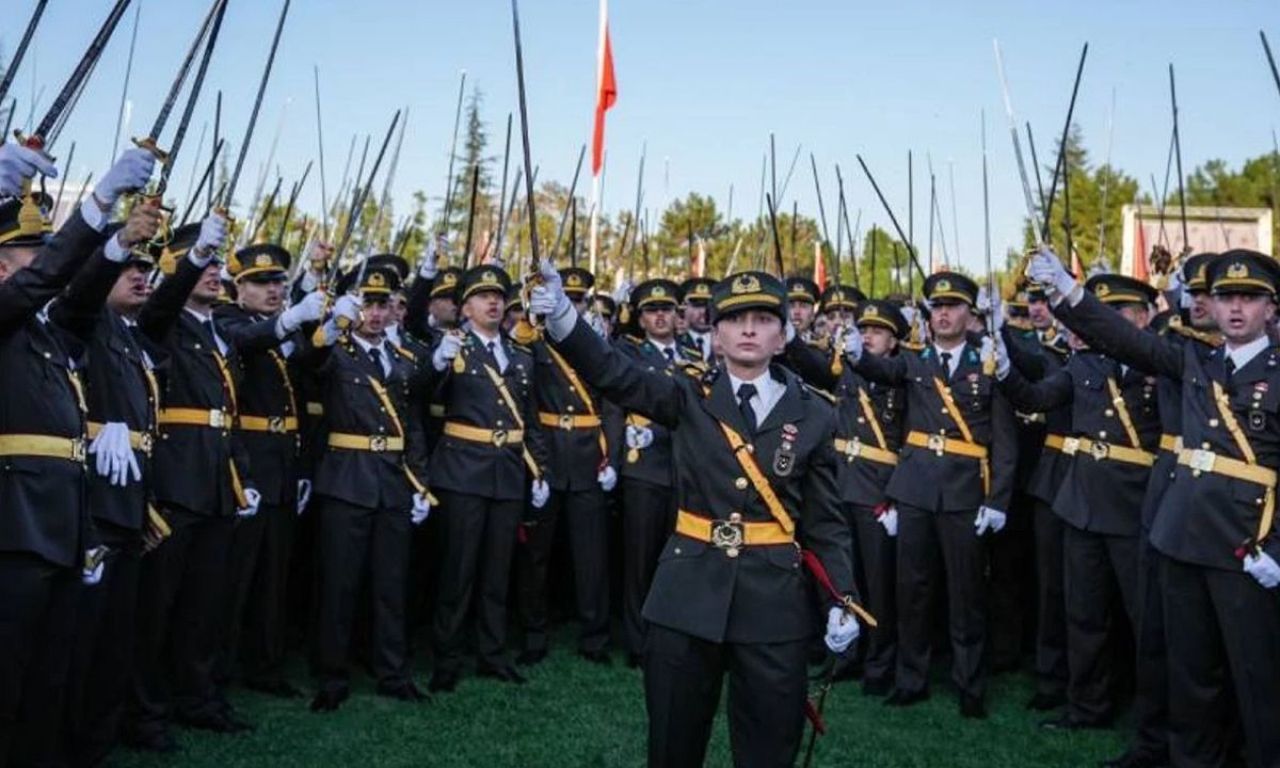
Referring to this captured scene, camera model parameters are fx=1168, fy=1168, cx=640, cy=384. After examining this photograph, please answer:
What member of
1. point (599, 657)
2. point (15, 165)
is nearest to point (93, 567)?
point (15, 165)

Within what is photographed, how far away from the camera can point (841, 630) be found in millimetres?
4402

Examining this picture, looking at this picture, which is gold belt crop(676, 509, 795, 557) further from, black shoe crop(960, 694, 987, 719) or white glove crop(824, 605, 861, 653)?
black shoe crop(960, 694, 987, 719)

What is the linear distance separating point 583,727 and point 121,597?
269 cm

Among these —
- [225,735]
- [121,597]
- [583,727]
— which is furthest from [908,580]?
[121,597]

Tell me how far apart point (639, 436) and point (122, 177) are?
4.84 meters

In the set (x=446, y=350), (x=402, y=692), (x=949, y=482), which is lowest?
(x=402, y=692)

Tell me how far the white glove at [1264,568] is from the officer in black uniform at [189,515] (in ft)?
17.0

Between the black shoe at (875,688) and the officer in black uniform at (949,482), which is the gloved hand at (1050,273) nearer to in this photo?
the officer in black uniform at (949,482)

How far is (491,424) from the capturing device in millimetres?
7914

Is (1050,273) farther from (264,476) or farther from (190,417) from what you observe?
(264,476)

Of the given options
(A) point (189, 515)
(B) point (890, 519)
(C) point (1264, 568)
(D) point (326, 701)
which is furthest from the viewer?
(B) point (890, 519)

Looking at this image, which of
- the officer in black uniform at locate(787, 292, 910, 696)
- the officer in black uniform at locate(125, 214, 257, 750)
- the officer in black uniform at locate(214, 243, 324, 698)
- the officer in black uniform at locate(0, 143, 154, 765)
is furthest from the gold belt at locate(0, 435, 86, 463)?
the officer in black uniform at locate(787, 292, 910, 696)

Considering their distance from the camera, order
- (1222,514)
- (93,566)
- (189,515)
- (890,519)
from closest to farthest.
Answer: (93,566) → (1222,514) → (189,515) → (890,519)

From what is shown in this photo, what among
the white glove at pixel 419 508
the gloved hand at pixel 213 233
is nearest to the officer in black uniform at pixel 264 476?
the white glove at pixel 419 508
